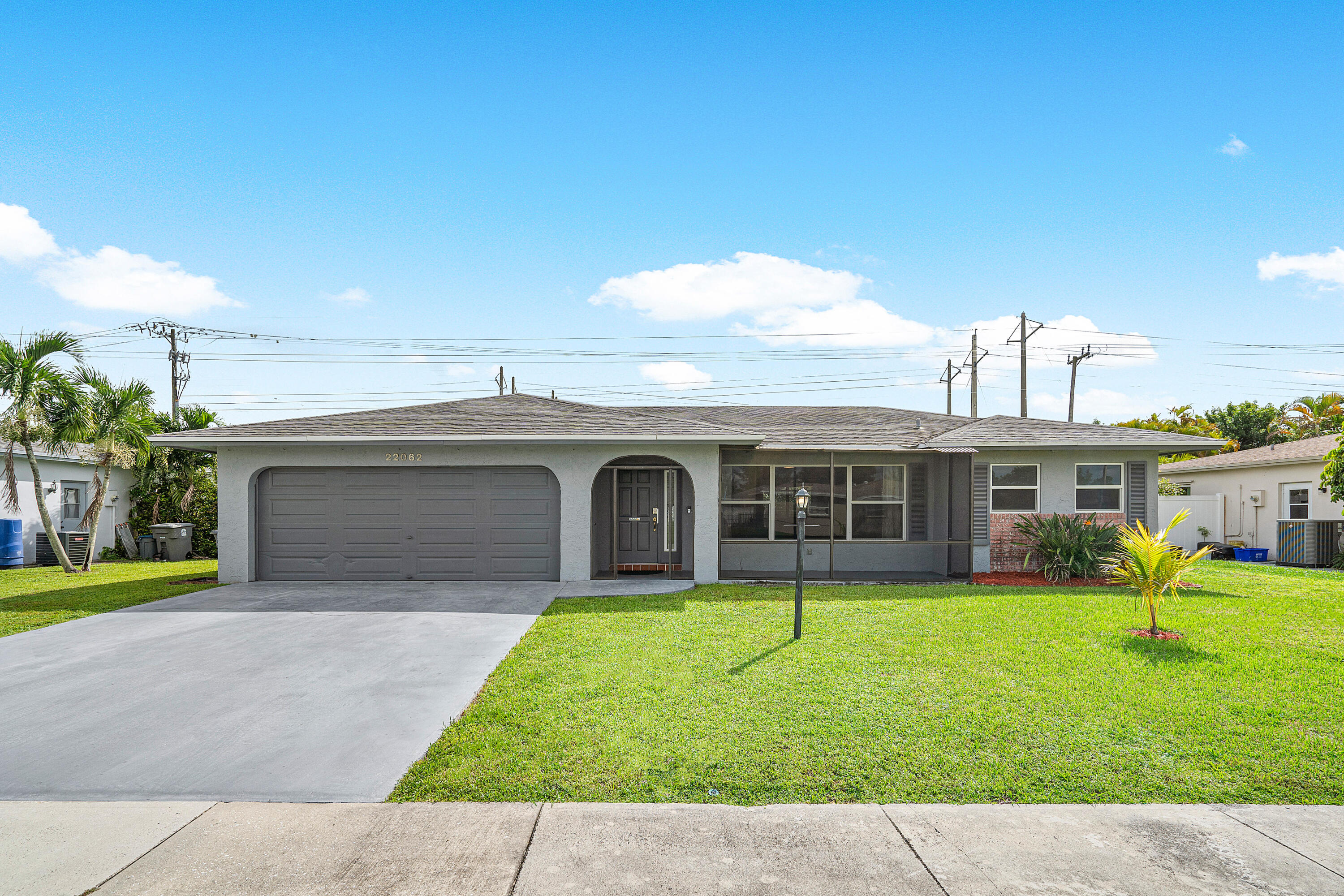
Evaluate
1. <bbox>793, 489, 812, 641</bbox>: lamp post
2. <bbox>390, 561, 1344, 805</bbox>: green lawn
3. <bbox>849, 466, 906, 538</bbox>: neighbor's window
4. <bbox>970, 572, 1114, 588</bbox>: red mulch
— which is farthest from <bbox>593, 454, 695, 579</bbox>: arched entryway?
<bbox>970, 572, 1114, 588</bbox>: red mulch

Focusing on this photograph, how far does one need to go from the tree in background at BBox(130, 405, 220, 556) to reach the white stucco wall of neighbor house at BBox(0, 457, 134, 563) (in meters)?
0.49

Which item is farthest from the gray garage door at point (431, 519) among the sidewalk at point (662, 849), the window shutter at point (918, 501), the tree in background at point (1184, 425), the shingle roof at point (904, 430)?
the tree in background at point (1184, 425)

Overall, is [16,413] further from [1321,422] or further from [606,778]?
[1321,422]

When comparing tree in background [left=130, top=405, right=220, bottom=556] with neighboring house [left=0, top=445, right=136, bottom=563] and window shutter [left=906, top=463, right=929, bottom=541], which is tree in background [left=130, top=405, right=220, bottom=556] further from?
window shutter [left=906, top=463, right=929, bottom=541]

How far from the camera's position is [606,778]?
12.6ft

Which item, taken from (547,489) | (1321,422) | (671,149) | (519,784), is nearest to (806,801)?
(519,784)

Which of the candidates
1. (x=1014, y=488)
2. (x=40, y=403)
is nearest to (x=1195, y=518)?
(x=1014, y=488)

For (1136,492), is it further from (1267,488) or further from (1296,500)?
(1267,488)

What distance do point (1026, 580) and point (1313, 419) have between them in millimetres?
28813

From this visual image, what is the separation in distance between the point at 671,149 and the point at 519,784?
12801 mm

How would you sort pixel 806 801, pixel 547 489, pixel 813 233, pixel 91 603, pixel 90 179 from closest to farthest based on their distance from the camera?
pixel 806 801 → pixel 91 603 → pixel 547 489 → pixel 90 179 → pixel 813 233

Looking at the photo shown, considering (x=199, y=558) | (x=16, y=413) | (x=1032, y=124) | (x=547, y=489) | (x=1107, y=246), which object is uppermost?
(x=1032, y=124)

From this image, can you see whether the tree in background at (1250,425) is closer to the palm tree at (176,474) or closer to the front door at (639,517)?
the front door at (639,517)

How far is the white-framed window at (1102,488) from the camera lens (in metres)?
13.1
